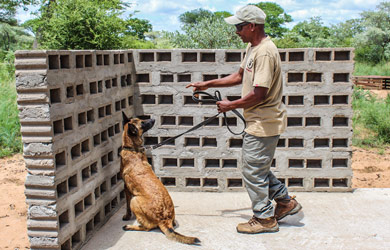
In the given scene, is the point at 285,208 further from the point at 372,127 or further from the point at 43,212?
the point at 372,127

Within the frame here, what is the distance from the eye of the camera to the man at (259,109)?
427 centimetres

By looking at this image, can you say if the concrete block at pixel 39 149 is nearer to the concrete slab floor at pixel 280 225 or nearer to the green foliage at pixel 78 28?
the concrete slab floor at pixel 280 225

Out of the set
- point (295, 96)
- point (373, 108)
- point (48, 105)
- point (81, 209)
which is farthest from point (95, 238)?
point (373, 108)

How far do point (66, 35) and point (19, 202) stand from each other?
3.31 metres

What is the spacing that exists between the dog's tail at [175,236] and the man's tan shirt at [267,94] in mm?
1248

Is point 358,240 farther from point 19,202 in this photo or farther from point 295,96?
point 19,202

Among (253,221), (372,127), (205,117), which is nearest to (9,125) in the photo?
(205,117)

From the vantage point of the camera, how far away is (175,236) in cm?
437

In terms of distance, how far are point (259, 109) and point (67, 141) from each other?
1.94 m

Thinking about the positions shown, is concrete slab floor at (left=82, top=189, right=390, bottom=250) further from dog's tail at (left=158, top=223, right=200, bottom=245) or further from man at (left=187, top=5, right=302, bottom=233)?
man at (left=187, top=5, right=302, bottom=233)

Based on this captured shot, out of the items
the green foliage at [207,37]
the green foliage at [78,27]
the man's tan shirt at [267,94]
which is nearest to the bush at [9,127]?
the green foliage at [78,27]

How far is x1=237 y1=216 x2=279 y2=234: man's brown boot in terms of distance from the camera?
4.66 m

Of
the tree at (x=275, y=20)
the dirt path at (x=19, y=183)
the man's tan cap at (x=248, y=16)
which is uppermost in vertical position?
the tree at (x=275, y=20)

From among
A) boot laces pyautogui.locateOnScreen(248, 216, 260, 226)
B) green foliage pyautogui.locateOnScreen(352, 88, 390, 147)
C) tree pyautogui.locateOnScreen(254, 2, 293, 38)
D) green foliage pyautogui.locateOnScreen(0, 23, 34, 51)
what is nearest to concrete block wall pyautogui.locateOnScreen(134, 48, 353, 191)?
boot laces pyautogui.locateOnScreen(248, 216, 260, 226)
